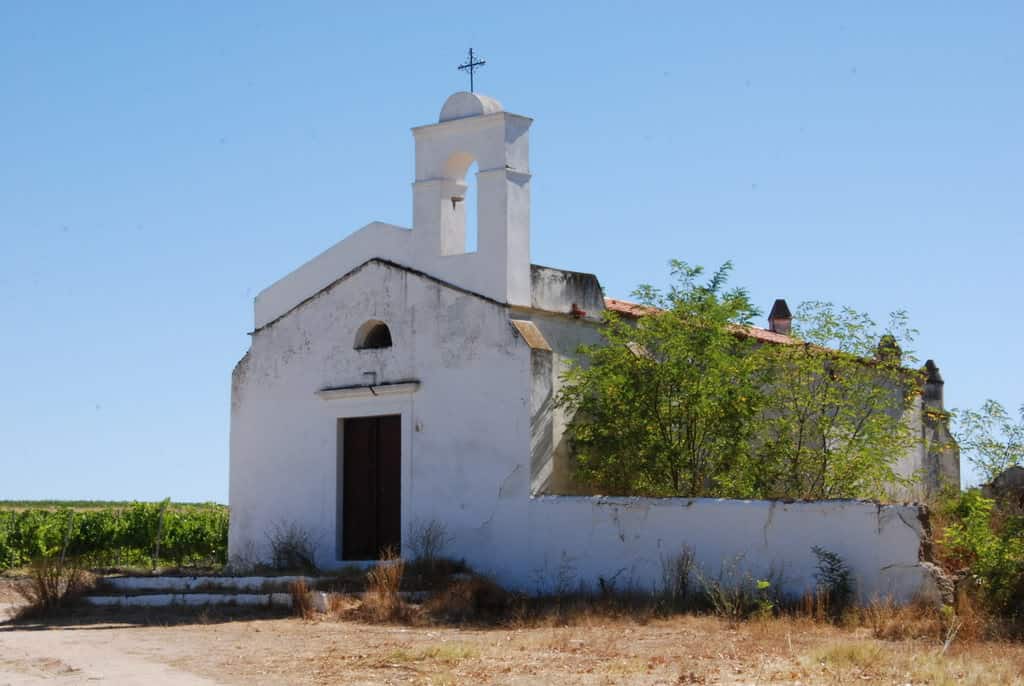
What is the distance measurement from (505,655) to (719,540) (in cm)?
438

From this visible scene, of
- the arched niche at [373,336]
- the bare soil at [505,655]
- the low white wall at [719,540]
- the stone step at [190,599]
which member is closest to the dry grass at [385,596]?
the bare soil at [505,655]

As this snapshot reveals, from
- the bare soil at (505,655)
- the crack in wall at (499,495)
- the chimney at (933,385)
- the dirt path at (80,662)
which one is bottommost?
the dirt path at (80,662)

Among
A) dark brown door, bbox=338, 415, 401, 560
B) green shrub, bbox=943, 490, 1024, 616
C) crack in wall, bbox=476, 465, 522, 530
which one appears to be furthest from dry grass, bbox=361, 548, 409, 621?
green shrub, bbox=943, 490, 1024, 616

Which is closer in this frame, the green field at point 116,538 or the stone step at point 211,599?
the stone step at point 211,599

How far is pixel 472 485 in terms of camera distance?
1798 cm

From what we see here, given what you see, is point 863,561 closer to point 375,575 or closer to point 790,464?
point 790,464

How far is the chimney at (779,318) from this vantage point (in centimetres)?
2838

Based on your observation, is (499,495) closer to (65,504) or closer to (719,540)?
(719,540)

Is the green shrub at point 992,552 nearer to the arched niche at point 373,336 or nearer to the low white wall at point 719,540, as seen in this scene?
the low white wall at point 719,540

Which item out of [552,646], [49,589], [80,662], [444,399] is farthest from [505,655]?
[49,589]

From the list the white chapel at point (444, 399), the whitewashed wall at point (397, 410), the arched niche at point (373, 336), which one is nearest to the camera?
the white chapel at point (444, 399)

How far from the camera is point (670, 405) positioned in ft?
56.9

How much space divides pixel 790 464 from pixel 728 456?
0.88 m

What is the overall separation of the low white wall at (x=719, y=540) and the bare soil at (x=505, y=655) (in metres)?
1.30
